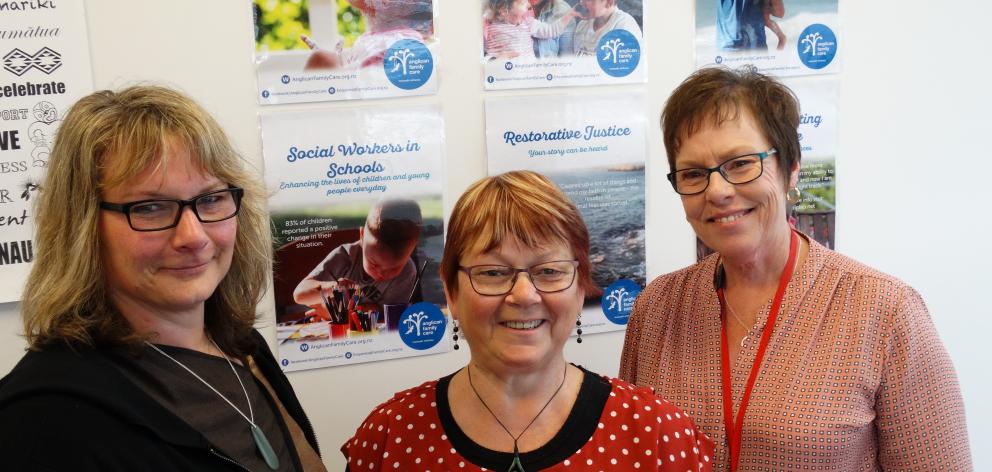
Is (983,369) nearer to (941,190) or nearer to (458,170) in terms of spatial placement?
(941,190)

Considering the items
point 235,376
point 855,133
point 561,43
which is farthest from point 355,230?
point 855,133

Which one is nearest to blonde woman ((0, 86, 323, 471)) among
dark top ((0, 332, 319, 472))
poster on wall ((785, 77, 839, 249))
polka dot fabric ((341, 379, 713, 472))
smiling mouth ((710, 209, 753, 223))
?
dark top ((0, 332, 319, 472))

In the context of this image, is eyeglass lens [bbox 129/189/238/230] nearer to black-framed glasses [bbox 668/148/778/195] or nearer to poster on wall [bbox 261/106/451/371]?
poster on wall [bbox 261/106/451/371]

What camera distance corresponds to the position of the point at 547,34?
2400 millimetres

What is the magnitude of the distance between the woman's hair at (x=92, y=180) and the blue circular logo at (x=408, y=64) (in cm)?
92

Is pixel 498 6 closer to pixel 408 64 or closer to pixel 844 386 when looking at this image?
pixel 408 64

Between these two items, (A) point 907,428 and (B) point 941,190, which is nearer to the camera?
(A) point 907,428

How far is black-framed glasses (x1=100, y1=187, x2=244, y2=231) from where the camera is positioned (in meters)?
1.31

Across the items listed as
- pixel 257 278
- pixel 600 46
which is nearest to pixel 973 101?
pixel 600 46

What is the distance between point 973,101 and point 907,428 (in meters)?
1.80

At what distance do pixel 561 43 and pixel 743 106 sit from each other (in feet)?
2.78

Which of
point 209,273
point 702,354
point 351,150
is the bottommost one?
point 702,354

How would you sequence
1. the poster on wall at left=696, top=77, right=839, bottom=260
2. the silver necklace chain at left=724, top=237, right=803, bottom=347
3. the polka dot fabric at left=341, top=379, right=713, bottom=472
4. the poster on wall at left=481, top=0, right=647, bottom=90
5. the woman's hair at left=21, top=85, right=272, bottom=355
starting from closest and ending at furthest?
the woman's hair at left=21, top=85, right=272, bottom=355 < the polka dot fabric at left=341, top=379, right=713, bottom=472 < the silver necklace chain at left=724, top=237, right=803, bottom=347 < the poster on wall at left=481, top=0, right=647, bottom=90 < the poster on wall at left=696, top=77, right=839, bottom=260

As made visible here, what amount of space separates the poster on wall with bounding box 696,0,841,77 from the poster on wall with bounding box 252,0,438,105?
0.96 m
